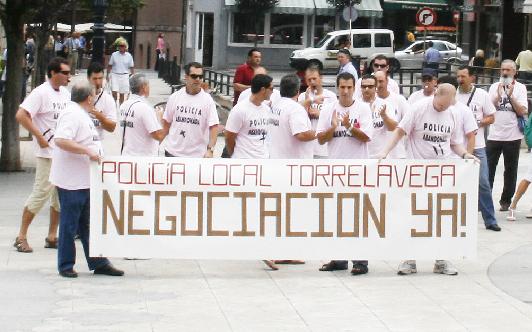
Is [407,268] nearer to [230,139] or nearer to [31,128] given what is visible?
[230,139]

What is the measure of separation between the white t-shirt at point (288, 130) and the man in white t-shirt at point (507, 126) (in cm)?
432

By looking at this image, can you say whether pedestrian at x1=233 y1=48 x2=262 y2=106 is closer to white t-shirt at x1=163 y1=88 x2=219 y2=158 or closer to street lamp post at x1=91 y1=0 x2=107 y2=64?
street lamp post at x1=91 y1=0 x2=107 y2=64

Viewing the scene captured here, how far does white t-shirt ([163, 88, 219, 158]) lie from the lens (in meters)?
13.2

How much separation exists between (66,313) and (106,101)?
408 centimetres

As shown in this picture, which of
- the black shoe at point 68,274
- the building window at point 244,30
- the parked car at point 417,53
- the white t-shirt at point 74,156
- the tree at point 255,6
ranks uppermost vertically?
the tree at point 255,6

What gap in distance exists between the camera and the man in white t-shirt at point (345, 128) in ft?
39.9

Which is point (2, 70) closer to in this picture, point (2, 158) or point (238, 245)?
point (2, 158)

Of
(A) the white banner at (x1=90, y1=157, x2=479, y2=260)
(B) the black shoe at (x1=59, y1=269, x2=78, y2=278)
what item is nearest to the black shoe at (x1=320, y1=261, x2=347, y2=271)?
(A) the white banner at (x1=90, y1=157, x2=479, y2=260)

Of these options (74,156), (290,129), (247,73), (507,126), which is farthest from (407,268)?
(247,73)

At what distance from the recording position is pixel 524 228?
15.2 metres

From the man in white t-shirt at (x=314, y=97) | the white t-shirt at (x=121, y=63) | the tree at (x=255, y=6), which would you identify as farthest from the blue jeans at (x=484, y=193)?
the tree at (x=255, y=6)

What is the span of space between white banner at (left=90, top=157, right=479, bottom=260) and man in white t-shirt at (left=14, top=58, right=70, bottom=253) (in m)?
1.44

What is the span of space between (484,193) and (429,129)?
270 cm

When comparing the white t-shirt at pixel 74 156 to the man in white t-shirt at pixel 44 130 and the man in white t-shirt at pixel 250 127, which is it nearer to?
the man in white t-shirt at pixel 44 130
